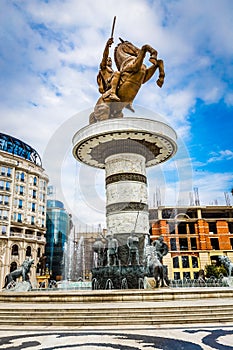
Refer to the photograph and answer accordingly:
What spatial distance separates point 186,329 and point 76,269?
46.1 m

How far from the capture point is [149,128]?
51.5 feet

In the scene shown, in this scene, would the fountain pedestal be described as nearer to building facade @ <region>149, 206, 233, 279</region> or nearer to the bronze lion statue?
the bronze lion statue

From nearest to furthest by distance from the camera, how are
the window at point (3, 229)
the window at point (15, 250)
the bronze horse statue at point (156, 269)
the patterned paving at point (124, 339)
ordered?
the patterned paving at point (124, 339), the bronze horse statue at point (156, 269), the window at point (3, 229), the window at point (15, 250)

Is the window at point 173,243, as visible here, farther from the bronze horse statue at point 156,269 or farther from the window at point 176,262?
the bronze horse statue at point 156,269

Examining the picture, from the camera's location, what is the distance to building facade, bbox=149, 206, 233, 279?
44281mm

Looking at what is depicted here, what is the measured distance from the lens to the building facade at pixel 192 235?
44.3 metres

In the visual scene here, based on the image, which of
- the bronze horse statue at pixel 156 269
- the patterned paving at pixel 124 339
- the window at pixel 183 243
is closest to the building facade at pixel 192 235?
the window at pixel 183 243

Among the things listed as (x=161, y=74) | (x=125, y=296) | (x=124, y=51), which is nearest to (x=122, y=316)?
(x=125, y=296)

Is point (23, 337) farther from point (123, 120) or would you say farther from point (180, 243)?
point (180, 243)

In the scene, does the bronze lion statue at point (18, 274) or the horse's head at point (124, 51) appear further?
the horse's head at point (124, 51)

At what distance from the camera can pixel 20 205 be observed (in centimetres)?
4578

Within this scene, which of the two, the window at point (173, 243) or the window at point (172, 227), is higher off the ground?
the window at point (172, 227)

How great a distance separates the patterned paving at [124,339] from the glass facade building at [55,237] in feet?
164

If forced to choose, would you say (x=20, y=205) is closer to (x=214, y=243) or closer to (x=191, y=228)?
(x=191, y=228)
